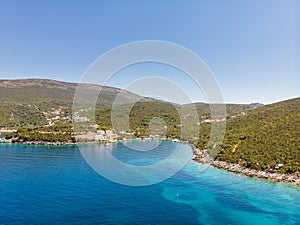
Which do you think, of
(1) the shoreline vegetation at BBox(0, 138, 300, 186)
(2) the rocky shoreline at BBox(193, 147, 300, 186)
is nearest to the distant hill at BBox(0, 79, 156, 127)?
(1) the shoreline vegetation at BBox(0, 138, 300, 186)

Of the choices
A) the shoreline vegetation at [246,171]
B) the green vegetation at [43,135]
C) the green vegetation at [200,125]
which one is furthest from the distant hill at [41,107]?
the shoreline vegetation at [246,171]

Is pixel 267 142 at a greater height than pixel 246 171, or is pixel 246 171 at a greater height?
pixel 267 142

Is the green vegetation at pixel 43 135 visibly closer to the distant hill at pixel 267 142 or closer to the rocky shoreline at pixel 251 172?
the rocky shoreline at pixel 251 172

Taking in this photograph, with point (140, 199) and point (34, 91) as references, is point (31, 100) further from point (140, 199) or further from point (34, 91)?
point (140, 199)

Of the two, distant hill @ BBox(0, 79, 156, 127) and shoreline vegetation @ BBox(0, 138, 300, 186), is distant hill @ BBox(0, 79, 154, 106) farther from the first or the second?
shoreline vegetation @ BBox(0, 138, 300, 186)

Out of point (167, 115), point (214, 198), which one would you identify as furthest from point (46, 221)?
point (167, 115)

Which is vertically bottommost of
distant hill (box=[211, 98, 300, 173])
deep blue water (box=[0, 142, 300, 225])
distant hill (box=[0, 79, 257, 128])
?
deep blue water (box=[0, 142, 300, 225])

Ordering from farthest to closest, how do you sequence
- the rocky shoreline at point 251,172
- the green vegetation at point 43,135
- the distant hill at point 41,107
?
1. the distant hill at point 41,107
2. the green vegetation at point 43,135
3. the rocky shoreline at point 251,172

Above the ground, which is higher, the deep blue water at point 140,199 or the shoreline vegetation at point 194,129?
the shoreline vegetation at point 194,129

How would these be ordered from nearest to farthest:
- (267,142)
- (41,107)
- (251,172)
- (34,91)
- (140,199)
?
(140,199) < (251,172) < (267,142) < (41,107) < (34,91)

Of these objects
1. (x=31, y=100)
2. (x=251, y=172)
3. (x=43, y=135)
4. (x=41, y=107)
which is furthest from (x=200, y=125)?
(x=31, y=100)
